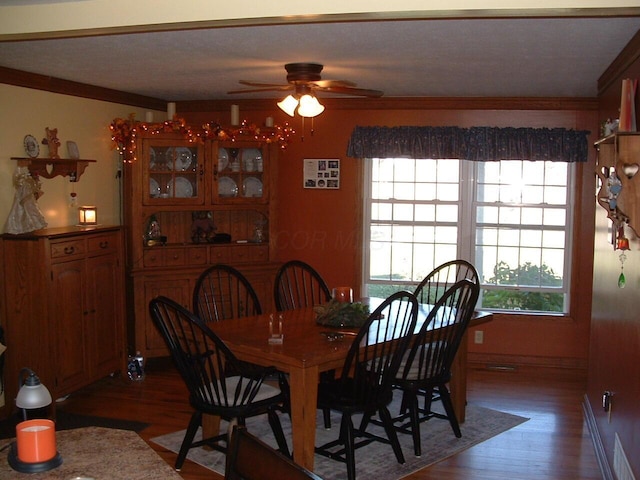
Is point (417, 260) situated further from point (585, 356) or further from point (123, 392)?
point (123, 392)

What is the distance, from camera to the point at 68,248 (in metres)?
4.65

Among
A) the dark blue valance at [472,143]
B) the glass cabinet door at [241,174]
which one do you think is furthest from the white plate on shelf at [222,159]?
the dark blue valance at [472,143]

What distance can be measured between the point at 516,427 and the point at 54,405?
2920mm

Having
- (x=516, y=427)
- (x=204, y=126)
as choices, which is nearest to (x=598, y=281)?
(x=516, y=427)

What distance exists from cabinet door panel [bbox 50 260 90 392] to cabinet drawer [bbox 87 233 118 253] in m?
0.16

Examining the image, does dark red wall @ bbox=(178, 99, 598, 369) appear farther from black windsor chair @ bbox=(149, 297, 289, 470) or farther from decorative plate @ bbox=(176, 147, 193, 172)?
black windsor chair @ bbox=(149, 297, 289, 470)

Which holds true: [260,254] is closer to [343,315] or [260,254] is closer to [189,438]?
[343,315]

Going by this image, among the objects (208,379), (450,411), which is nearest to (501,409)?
(450,411)

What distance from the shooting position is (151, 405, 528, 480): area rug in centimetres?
380

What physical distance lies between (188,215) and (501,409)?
116 inches

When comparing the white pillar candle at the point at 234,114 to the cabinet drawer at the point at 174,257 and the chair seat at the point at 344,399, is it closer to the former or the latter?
the cabinet drawer at the point at 174,257

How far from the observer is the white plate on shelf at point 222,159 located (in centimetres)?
583

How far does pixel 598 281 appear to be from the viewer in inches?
170

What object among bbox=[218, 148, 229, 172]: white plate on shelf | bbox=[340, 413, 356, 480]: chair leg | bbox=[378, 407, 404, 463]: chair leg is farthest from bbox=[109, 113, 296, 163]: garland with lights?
bbox=[340, 413, 356, 480]: chair leg
